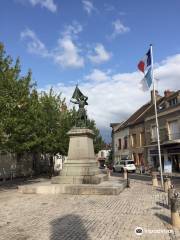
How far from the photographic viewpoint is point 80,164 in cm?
1559

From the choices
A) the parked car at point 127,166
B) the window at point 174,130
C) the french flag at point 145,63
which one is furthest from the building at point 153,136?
the french flag at point 145,63

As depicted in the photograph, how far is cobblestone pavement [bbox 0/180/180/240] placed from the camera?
7.00 m

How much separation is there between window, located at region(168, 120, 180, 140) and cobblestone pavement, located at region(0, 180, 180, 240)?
22744mm

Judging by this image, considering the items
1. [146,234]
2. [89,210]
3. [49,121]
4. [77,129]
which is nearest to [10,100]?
[77,129]

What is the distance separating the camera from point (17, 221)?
8.62 meters

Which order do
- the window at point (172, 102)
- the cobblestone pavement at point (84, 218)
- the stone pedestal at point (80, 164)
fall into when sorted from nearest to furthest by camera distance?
the cobblestone pavement at point (84, 218) < the stone pedestal at point (80, 164) < the window at point (172, 102)

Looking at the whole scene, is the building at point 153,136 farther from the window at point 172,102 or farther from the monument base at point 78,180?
the monument base at point 78,180

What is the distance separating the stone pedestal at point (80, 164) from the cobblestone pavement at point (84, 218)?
2294mm

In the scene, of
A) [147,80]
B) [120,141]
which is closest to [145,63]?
[147,80]

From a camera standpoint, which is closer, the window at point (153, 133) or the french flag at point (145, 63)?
the french flag at point (145, 63)

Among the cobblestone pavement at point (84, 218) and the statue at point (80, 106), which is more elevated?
the statue at point (80, 106)

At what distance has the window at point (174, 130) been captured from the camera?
3431 centimetres

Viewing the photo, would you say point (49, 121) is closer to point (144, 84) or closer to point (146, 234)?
point (144, 84)

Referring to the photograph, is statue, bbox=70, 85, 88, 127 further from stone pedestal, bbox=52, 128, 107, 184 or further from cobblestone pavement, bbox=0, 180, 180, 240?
cobblestone pavement, bbox=0, 180, 180, 240
